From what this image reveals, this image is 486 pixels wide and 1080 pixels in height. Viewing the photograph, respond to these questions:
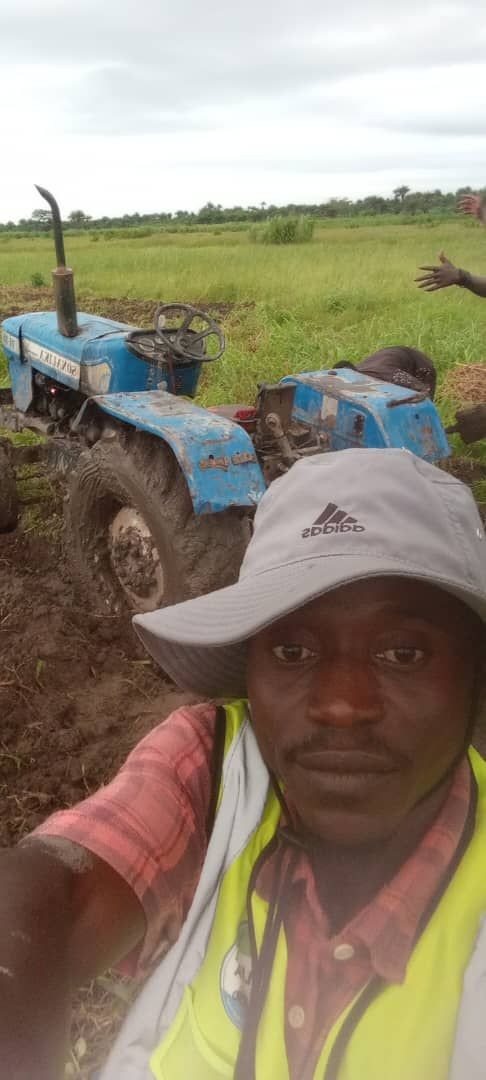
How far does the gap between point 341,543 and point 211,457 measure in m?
1.93

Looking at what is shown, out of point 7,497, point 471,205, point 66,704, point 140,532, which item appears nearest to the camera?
point 66,704

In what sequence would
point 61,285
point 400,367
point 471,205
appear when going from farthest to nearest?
1. point 471,205
2. point 400,367
3. point 61,285

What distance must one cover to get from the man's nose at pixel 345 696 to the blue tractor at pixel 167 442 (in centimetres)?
189

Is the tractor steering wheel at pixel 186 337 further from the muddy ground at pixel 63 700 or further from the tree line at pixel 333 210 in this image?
the tree line at pixel 333 210

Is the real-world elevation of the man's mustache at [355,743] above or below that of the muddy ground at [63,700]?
above

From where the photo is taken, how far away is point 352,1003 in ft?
2.70

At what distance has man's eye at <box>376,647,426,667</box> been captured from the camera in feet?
2.77

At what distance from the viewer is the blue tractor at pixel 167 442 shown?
2846 mm

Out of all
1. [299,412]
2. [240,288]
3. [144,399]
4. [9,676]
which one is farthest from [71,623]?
[240,288]

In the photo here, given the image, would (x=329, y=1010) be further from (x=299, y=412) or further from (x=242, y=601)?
(x=299, y=412)

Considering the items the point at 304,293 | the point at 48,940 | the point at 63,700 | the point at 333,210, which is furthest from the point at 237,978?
the point at 333,210

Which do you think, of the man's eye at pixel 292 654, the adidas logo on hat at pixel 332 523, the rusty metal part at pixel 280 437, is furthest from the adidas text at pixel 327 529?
the rusty metal part at pixel 280 437

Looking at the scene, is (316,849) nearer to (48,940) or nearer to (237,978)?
(237,978)

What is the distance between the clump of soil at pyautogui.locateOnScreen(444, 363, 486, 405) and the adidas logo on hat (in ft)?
18.4
